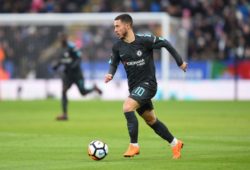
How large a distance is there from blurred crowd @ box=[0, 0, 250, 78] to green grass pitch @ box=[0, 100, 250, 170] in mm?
4974

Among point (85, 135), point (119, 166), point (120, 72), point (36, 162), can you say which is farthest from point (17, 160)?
point (120, 72)

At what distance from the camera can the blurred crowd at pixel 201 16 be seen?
35.3 m

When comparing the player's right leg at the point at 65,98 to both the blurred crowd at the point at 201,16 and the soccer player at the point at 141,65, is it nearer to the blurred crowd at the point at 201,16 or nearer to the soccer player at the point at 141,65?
the soccer player at the point at 141,65

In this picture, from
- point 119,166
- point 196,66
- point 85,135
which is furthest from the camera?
point 196,66

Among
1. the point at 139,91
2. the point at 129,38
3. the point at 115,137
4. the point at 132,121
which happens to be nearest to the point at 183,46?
the point at 115,137

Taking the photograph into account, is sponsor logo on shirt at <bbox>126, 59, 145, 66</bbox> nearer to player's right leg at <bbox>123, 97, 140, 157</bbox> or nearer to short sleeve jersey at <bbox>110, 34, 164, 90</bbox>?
short sleeve jersey at <bbox>110, 34, 164, 90</bbox>

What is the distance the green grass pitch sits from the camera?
40.4 feet

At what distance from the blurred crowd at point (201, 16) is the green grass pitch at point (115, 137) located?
4974mm

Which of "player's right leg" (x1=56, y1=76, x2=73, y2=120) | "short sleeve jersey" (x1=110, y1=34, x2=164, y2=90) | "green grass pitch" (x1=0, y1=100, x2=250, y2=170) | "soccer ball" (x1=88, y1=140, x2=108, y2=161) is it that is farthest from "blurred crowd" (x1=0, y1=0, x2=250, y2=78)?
"soccer ball" (x1=88, y1=140, x2=108, y2=161)

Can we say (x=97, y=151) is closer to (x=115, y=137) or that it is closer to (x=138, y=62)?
(x=138, y=62)

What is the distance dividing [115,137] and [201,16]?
20.3m

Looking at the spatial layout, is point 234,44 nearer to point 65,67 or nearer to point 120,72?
point 120,72

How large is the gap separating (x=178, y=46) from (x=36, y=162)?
23.3m

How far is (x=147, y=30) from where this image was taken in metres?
36.1
